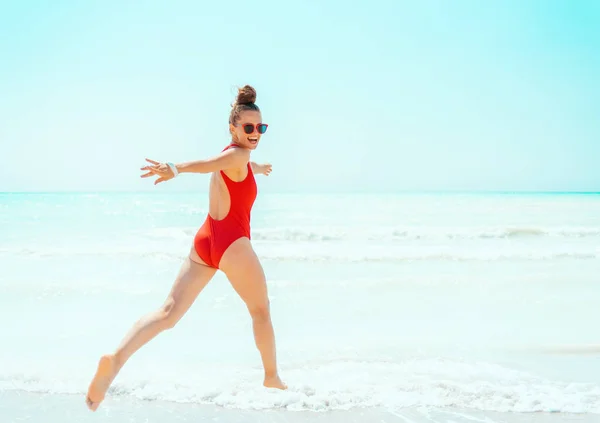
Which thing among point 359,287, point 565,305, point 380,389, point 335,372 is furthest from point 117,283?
point 565,305

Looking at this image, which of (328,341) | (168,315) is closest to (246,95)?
(168,315)

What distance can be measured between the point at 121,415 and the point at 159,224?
2090 cm

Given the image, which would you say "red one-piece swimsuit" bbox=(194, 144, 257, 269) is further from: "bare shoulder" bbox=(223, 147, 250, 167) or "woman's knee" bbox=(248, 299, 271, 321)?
"woman's knee" bbox=(248, 299, 271, 321)

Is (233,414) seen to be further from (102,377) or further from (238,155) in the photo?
(238,155)

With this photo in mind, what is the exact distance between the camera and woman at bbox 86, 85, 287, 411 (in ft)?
11.4

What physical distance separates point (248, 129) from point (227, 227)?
64 cm

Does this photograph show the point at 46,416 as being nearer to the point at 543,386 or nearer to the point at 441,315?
the point at 543,386

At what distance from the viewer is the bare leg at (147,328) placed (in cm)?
350

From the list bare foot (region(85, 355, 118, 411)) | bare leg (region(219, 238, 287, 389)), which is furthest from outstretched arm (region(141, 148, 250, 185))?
bare foot (region(85, 355, 118, 411))

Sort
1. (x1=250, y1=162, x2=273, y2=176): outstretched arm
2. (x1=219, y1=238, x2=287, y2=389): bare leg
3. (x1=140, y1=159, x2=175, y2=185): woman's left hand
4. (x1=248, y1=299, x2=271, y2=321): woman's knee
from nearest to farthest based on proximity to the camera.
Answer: (x1=140, y1=159, x2=175, y2=185): woman's left hand, (x1=219, y1=238, x2=287, y2=389): bare leg, (x1=248, y1=299, x2=271, y2=321): woman's knee, (x1=250, y1=162, x2=273, y2=176): outstretched arm

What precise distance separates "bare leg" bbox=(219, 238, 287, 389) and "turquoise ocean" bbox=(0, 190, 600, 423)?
0.80 metres

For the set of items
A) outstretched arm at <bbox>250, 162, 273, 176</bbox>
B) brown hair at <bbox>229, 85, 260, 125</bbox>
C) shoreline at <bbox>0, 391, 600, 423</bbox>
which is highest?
brown hair at <bbox>229, 85, 260, 125</bbox>

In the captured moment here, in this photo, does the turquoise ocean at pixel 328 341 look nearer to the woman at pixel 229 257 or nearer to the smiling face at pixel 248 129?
the woman at pixel 229 257

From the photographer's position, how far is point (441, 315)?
7320 millimetres
